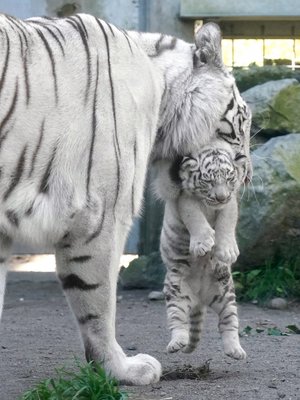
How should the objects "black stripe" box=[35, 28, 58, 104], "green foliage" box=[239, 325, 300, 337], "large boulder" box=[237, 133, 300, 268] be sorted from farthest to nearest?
"large boulder" box=[237, 133, 300, 268]
"green foliage" box=[239, 325, 300, 337]
"black stripe" box=[35, 28, 58, 104]

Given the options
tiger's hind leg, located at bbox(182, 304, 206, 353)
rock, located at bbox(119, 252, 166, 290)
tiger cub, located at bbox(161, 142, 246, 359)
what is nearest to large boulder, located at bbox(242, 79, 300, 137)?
rock, located at bbox(119, 252, 166, 290)

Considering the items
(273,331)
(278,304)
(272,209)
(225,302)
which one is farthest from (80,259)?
(272,209)

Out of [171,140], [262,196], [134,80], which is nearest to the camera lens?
[134,80]

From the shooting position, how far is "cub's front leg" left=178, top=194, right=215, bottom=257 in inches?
201

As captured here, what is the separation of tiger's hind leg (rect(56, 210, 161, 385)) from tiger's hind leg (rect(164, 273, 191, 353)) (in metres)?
0.56

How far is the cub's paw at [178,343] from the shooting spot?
16.8 feet

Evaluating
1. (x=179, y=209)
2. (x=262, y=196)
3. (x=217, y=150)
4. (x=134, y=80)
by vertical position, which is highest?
(x=134, y=80)

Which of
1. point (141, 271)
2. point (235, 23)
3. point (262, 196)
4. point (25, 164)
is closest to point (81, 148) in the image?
point (25, 164)

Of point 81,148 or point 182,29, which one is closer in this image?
point 81,148

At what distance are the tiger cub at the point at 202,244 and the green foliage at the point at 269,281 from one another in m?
2.27

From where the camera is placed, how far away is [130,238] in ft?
28.7

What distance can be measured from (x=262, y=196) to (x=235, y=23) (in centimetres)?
180

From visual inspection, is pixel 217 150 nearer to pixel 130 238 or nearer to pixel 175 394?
pixel 175 394

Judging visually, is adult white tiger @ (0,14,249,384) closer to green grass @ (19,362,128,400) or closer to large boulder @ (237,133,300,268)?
green grass @ (19,362,128,400)
